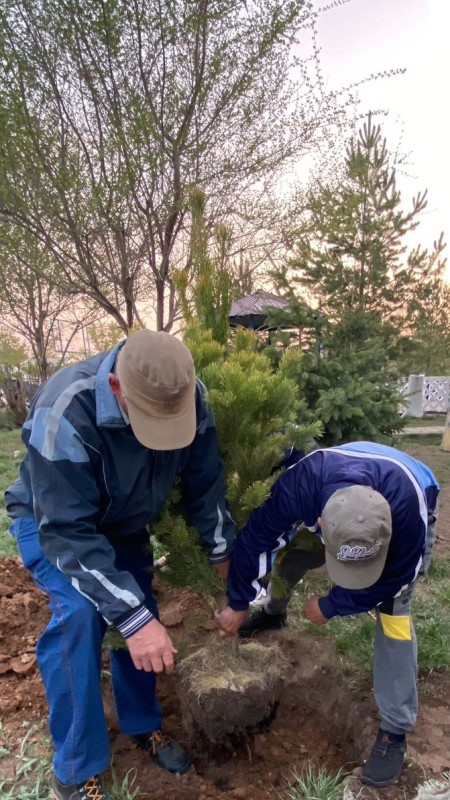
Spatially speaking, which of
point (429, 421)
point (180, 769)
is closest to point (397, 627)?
point (180, 769)

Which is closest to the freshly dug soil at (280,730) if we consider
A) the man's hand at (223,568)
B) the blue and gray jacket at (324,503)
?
the man's hand at (223,568)

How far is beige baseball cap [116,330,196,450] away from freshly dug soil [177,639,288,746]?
1.20 m

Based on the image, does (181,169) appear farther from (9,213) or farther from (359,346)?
(359,346)

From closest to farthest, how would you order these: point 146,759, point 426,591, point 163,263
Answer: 1. point 146,759
2. point 426,591
3. point 163,263

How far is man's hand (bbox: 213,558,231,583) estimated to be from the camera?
224cm

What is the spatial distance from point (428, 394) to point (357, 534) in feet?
44.2

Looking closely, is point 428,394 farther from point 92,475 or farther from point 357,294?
point 92,475

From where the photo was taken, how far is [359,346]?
5.85m

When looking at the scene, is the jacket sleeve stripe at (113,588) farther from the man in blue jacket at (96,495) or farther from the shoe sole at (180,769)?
the shoe sole at (180,769)

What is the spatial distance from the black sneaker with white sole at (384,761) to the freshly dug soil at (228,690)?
1.61ft

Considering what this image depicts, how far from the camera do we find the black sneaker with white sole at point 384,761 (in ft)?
6.59

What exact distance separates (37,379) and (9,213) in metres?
8.49

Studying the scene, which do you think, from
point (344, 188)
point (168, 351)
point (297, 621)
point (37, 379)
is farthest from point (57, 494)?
point (37, 379)

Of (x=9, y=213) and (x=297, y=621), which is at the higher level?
(x=9, y=213)
